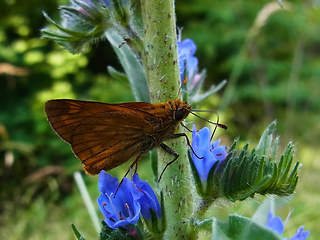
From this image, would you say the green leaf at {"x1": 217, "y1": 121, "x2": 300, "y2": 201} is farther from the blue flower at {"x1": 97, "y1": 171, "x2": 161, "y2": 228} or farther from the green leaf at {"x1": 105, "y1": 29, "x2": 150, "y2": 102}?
Answer: the green leaf at {"x1": 105, "y1": 29, "x2": 150, "y2": 102}

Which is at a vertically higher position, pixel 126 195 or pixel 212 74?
pixel 212 74

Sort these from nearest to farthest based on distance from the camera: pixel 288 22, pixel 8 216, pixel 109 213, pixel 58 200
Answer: pixel 109 213
pixel 8 216
pixel 58 200
pixel 288 22

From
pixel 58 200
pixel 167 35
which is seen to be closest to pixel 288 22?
pixel 58 200

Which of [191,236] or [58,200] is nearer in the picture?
[191,236]

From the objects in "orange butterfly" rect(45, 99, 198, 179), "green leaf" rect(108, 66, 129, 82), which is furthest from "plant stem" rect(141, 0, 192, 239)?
"green leaf" rect(108, 66, 129, 82)

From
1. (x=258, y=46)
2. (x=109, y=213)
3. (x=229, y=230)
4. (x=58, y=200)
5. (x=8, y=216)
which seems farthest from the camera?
(x=258, y=46)

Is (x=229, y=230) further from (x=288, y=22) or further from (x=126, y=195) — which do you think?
(x=288, y=22)
